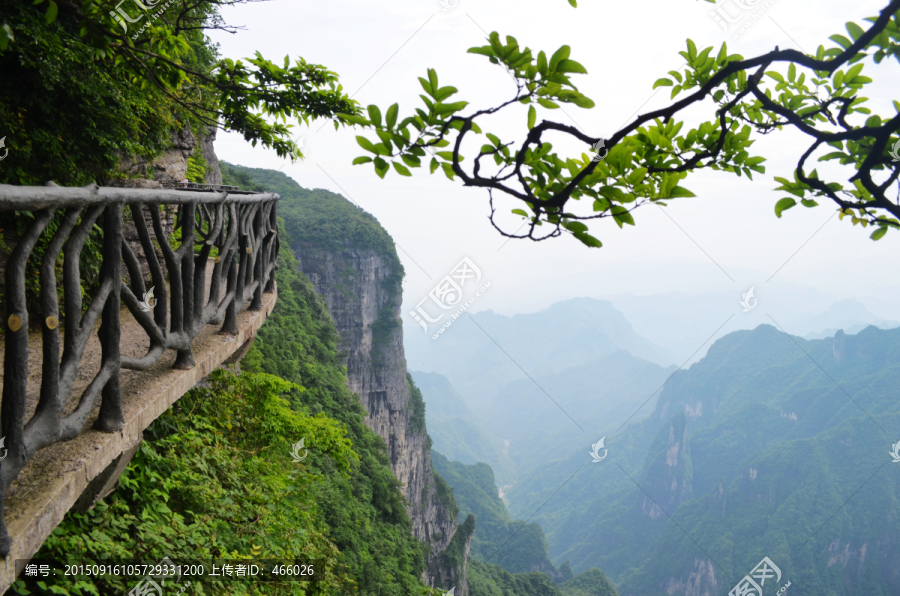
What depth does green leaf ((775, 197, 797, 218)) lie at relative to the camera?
60.7 inches

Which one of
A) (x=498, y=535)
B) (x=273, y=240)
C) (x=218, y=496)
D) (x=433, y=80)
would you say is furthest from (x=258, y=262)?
(x=498, y=535)

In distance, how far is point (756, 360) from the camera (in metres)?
126

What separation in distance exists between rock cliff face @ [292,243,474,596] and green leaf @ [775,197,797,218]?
39.5 meters

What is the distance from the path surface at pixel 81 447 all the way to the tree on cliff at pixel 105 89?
1.71 meters

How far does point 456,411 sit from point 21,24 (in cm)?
17451

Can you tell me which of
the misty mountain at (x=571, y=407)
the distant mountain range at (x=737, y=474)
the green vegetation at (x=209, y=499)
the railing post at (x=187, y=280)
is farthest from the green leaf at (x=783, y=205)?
the misty mountain at (x=571, y=407)

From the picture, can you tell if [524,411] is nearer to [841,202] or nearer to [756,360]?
[756,360]

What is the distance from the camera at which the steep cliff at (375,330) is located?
40688mm

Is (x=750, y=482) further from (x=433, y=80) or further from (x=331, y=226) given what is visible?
(x=433, y=80)

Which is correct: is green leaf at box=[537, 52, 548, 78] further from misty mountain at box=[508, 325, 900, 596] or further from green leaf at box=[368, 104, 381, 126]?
misty mountain at box=[508, 325, 900, 596]

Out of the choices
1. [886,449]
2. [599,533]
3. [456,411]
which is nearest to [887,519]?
[886,449]

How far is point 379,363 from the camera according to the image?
4288 centimetres

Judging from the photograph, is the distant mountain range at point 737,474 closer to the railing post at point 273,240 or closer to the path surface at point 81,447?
the railing post at point 273,240

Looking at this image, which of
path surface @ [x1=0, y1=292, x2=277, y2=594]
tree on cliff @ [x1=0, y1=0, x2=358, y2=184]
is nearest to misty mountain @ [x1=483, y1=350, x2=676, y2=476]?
tree on cliff @ [x1=0, y1=0, x2=358, y2=184]
